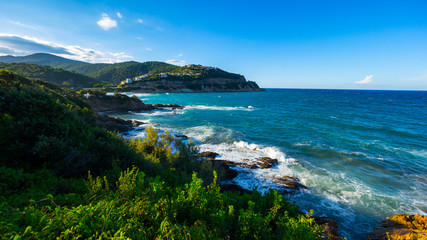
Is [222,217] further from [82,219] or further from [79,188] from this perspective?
[79,188]

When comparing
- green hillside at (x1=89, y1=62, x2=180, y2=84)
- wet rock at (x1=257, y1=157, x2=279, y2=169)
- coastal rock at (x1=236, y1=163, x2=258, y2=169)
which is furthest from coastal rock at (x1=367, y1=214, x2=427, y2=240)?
green hillside at (x1=89, y1=62, x2=180, y2=84)

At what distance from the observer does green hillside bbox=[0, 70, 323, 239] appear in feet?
7.76

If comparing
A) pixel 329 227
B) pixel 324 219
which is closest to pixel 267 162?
pixel 324 219

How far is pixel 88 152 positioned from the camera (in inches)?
258

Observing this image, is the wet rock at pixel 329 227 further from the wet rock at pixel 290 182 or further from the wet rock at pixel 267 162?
the wet rock at pixel 267 162

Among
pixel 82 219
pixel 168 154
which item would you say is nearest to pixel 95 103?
pixel 168 154

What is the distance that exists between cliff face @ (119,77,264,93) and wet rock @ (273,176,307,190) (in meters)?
→ 116

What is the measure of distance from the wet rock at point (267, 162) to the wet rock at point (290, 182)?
2.11 m

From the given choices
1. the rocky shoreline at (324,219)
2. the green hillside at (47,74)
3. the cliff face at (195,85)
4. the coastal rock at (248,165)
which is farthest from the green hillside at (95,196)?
the cliff face at (195,85)

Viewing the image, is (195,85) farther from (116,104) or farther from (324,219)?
(324,219)

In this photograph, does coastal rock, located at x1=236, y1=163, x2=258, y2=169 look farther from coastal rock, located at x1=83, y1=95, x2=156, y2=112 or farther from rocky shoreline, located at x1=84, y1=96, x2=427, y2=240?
coastal rock, located at x1=83, y1=95, x2=156, y2=112

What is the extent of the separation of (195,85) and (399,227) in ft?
464

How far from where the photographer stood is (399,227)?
8320 mm

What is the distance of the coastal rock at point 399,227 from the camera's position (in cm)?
767
